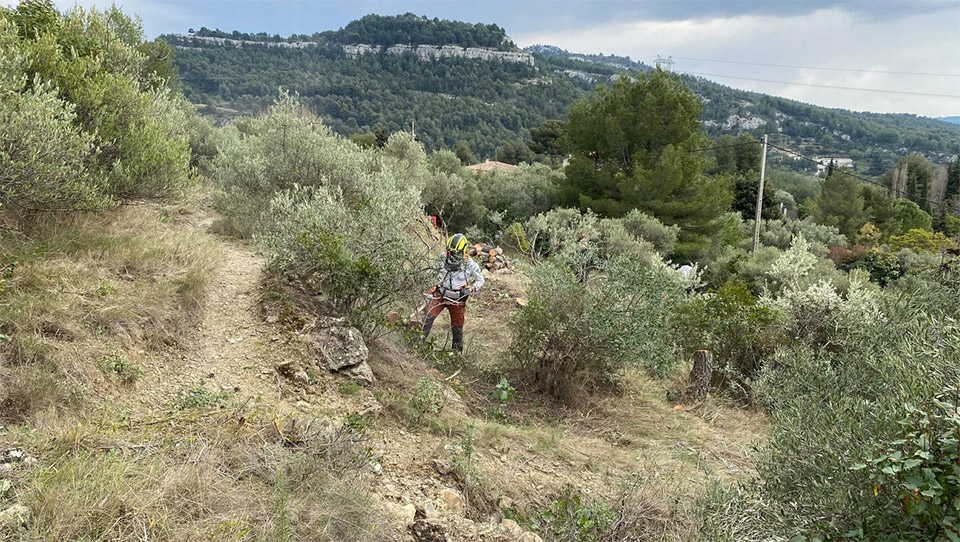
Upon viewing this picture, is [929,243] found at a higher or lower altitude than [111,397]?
lower

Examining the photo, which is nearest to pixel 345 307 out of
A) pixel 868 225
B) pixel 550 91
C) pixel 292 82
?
pixel 868 225

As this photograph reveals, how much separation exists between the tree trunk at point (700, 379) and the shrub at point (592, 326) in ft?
2.65

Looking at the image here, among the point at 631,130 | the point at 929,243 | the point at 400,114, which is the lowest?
the point at 929,243

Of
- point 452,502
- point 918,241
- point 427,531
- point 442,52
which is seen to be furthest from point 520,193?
point 442,52

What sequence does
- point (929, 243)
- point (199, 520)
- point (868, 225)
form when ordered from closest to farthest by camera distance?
point (199, 520), point (929, 243), point (868, 225)

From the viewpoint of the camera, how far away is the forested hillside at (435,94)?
215 feet

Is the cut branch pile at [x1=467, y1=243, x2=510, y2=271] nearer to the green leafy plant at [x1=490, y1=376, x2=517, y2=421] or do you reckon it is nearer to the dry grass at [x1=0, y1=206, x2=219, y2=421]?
the green leafy plant at [x1=490, y1=376, x2=517, y2=421]

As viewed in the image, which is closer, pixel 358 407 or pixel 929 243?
pixel 358 407

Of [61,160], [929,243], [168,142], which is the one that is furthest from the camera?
[929,243]

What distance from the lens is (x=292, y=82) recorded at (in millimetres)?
71375

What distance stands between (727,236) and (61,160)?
21436 mm

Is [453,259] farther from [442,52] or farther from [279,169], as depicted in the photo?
[442,52]

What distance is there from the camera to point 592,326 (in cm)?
545

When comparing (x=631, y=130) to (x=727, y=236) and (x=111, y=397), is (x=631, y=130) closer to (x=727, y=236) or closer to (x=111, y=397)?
(x=727, y=236)
